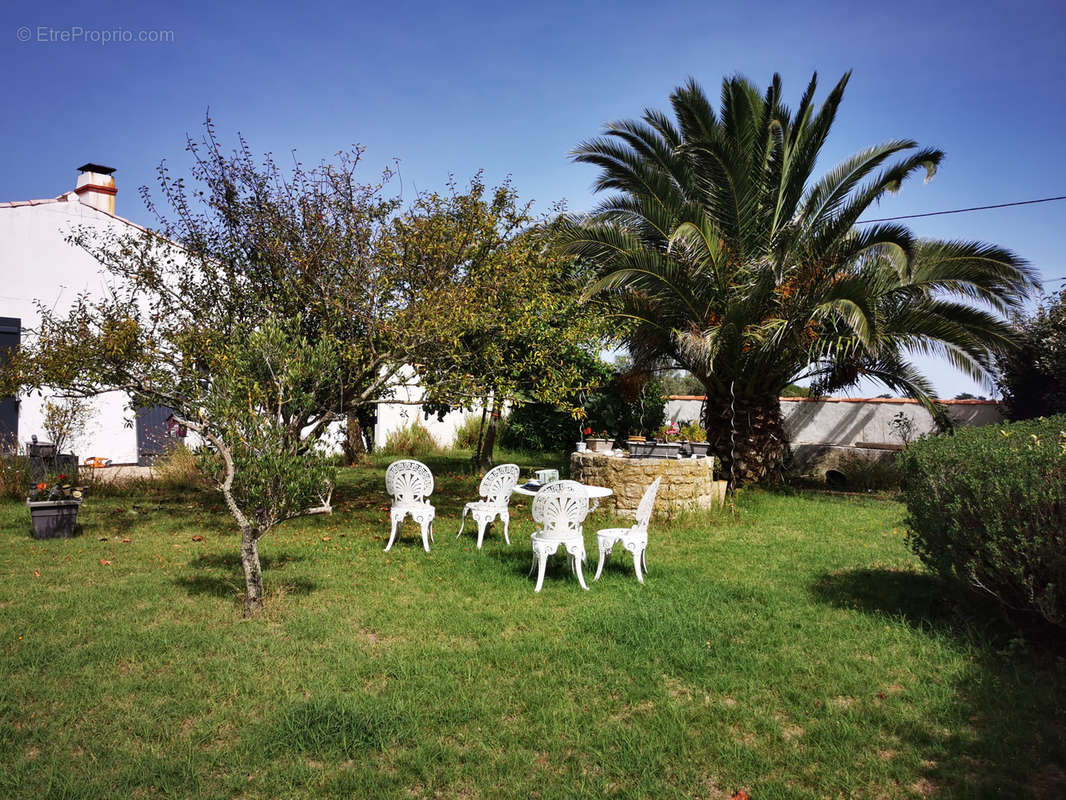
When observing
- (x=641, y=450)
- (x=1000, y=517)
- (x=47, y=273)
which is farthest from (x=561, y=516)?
(x=47, y=273)

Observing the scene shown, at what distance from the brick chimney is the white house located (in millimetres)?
22

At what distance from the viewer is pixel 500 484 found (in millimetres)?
8570

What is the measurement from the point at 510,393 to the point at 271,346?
472 centimetres

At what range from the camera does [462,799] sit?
3014 mm

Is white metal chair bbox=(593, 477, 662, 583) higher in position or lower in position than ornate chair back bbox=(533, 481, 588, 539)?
lower

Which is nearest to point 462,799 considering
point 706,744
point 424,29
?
point 706,744

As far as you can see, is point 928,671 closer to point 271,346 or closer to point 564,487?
point 564,487

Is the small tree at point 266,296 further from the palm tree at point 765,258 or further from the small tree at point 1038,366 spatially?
the small tree at point 1038,366

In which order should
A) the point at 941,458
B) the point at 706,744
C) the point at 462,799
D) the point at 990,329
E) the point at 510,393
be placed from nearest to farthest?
the point at 462,799, the point at 706,744, the point at 941,458, the point at 510,393, the point at 990,329

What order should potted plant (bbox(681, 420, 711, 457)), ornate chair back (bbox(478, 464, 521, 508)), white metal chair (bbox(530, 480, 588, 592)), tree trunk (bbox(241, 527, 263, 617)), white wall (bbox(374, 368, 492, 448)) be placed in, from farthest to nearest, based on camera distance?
1. white wall (bbox(374, 368, 492, 448))
2. potted plant (bbox(681, 420, 711, 457))
3. ornate chair back (bbox(478, 464, 521, 508))
4. white metal chair (bbox(530, 480, 588, 592))
5. tree trunk (bbox(241, 527, 263, 617))

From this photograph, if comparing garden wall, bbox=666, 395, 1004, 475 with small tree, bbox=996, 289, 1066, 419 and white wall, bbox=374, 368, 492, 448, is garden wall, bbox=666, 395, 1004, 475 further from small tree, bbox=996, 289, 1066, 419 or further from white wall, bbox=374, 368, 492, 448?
white wall, bbox=374, 368, 492, 448

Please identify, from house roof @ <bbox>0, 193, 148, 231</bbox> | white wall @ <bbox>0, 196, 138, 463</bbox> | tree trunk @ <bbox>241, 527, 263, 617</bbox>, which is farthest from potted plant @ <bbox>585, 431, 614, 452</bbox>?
house roof @ <bbox>0, 193, 148, 231</bbox>

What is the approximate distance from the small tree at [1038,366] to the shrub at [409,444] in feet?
46.3

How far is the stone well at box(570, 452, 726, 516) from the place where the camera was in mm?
9883
